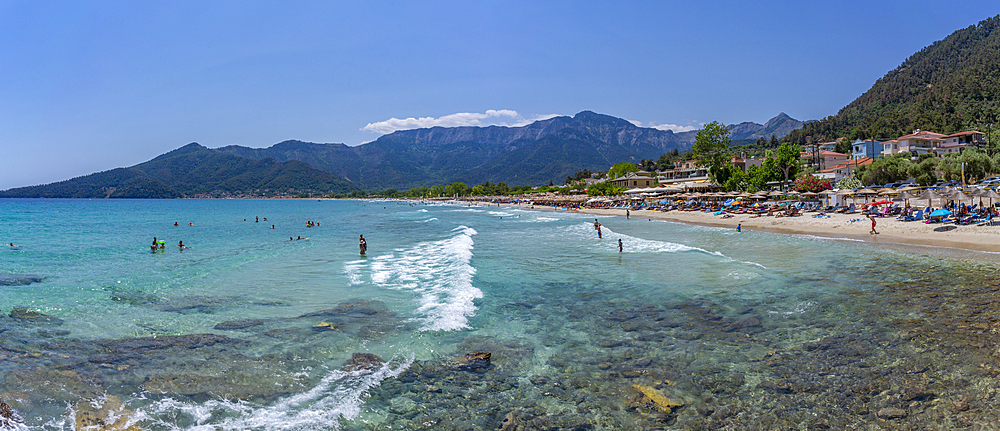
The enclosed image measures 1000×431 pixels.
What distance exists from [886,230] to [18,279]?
141 feet

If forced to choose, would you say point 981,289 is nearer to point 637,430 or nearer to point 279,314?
point 637,430

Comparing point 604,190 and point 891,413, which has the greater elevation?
point 604,190

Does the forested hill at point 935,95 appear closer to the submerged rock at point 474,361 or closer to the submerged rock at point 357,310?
the submerged rock at point 357,310

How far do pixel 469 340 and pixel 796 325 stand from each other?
6940mm

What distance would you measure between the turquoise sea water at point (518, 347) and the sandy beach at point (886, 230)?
6.22m

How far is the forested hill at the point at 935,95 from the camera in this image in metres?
87.2

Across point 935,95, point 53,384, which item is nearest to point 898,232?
point 53,384

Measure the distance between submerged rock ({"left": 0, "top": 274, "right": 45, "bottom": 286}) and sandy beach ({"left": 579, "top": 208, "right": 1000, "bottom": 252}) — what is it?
38.2 metres

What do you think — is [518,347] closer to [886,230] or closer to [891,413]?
[891,413]

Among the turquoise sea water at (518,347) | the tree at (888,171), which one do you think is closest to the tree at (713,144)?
the tree at (888,171)

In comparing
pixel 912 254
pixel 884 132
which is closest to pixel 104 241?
pixel 912 254

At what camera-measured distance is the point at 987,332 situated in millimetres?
8250

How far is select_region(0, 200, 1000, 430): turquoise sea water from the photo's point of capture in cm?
602

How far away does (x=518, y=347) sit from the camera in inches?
347
